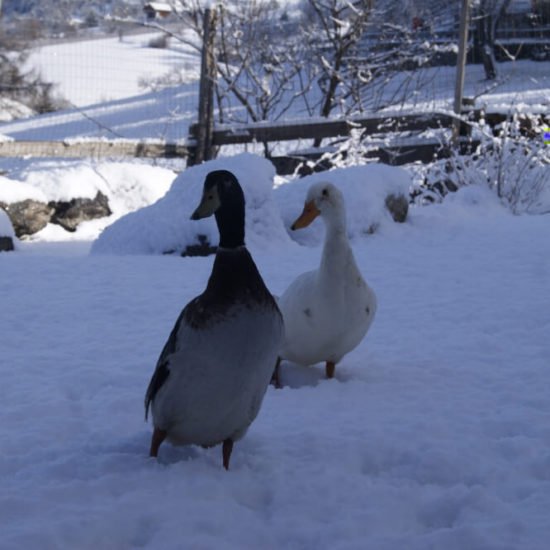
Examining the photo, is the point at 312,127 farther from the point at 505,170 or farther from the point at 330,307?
the point at 330,307

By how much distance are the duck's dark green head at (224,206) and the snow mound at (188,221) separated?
464 centimetres

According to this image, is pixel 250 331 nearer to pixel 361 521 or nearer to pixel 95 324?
pixel 361 521

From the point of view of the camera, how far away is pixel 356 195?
7.84m

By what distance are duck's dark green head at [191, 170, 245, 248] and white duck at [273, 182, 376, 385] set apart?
1.03 meters

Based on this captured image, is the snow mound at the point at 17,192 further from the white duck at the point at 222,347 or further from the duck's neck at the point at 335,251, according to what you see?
the white duck at the point at 222,347

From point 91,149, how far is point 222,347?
795cm

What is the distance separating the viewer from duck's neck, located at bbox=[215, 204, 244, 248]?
7.93 ft

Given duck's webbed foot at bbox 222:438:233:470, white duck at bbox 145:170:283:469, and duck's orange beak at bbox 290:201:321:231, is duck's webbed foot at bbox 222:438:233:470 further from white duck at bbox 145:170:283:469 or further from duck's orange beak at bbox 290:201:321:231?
duck's orange beak at bbox 290:201:321:231

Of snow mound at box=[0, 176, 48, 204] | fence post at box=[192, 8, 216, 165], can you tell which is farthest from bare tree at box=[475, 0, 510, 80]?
snow mound at box=[0, 176, 48, 204]

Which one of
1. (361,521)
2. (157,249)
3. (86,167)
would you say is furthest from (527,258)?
(86,167)

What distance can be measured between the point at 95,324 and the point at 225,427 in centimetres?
234

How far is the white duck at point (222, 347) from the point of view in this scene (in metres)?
2.34

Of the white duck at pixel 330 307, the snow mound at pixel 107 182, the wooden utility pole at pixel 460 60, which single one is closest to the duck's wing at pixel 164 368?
the white duck at pixel 330 307

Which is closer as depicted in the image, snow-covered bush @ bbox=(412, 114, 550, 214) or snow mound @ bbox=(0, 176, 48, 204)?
snow mound @ bbox=(0, 176, 48, 204)
